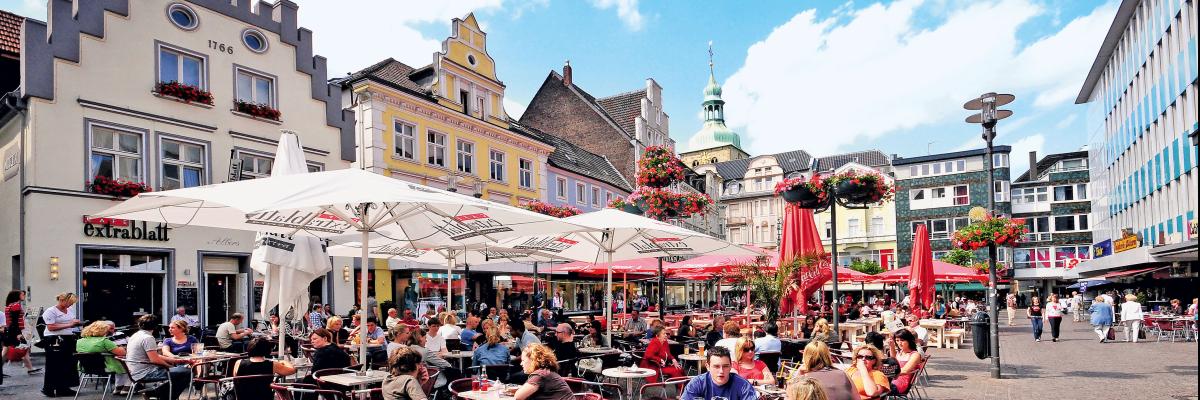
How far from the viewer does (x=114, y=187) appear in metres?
18.0

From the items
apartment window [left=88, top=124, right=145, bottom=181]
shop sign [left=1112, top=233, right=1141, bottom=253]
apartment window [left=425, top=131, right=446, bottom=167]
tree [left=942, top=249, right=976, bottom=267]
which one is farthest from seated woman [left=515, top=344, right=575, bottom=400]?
tree [left=942, top=249, right=976, bottom=267]

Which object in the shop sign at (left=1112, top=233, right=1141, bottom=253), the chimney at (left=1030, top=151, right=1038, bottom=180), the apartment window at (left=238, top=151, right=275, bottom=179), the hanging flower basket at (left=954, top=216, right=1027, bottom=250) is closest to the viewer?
the hanging flower basket at (left=954, top=216, right=1027, bottom=250)

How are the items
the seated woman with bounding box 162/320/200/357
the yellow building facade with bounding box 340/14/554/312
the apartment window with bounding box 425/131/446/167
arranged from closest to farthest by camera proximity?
the seated woman with bounding box 162/320/200/357, the yellow building facade with bounding box 340/14/554/312, the apartment window with bounding box 425/131/446/167

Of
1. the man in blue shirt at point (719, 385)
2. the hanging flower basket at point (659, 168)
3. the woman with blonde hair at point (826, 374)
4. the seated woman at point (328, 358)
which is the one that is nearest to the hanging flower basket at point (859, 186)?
the hanging flower basket at point (659, 168)

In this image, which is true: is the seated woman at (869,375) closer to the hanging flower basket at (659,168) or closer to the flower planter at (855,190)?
the flower planter at (855,190)

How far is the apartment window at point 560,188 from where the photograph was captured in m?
37.8

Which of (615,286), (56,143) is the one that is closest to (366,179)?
(56,143)

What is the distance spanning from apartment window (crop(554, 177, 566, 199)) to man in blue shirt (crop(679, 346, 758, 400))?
31.2m

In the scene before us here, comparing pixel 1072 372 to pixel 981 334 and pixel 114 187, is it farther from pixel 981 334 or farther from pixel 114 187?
pixel 114 187

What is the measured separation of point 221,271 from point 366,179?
14723mm

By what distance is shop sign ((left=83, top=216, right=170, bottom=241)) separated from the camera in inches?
692

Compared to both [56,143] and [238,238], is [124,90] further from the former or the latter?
[238,238]

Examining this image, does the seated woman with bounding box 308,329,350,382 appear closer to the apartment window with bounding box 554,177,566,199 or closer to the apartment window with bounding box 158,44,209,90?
the apartment window with bounding box 158,44,209,90

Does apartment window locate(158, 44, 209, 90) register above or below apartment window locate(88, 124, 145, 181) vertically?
above
